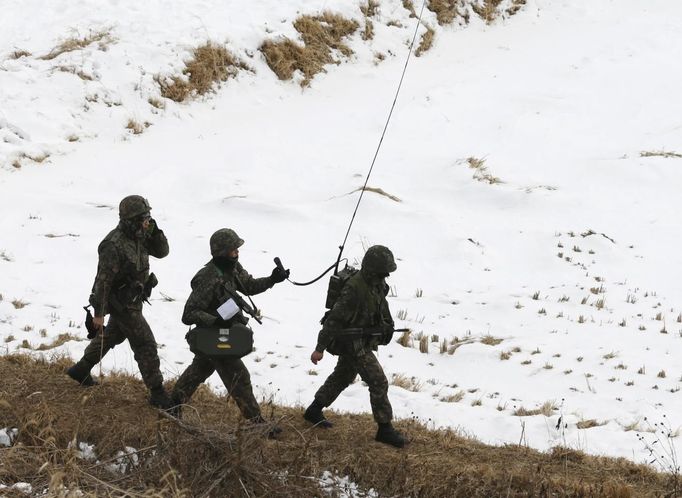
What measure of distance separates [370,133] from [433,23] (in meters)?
6.76

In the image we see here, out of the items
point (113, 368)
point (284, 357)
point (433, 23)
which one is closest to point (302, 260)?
point (284, 357)

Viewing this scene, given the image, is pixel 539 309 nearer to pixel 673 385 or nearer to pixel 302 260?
pixel 673 385

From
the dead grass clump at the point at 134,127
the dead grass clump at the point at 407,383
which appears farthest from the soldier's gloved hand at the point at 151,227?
the dead grass clump at the point at 134,127

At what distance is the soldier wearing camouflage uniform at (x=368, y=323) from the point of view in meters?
5.94

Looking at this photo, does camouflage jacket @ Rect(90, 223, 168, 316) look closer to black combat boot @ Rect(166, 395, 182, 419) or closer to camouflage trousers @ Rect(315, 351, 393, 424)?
black combat boot @ Rect(166, 395, 182, 419)

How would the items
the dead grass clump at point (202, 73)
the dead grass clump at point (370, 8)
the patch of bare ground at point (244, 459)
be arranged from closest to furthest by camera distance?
the patch of bare ground at point (244, 459) < the dead grass clump at point (202, 73) < the dead grass clump at point (370, 8)

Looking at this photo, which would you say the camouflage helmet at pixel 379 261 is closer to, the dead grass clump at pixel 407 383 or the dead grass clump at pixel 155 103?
the dead grass clump at pixel 407 383

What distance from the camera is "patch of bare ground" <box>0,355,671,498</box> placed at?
17.1 feet

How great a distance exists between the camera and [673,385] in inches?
334

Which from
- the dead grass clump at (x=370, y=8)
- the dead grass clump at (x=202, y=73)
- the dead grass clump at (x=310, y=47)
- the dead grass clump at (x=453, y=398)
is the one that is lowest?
the dead grass clump at (x=453, y=398)

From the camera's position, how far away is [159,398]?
6.50 m

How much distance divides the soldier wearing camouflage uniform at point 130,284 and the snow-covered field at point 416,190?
2000 millimetres

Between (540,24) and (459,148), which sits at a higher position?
(540,24)

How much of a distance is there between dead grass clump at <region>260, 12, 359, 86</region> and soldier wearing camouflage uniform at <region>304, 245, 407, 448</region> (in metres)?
14.7
